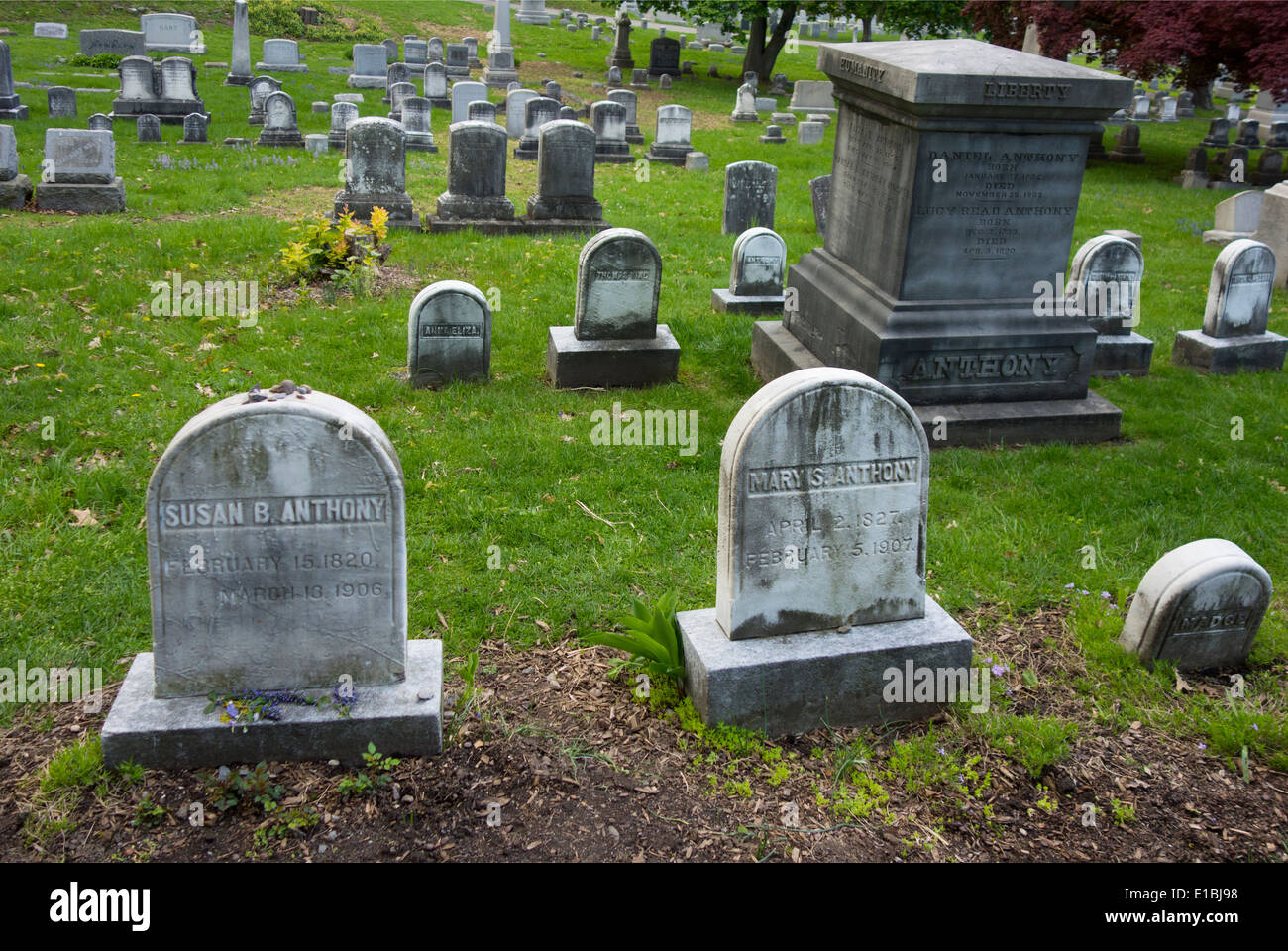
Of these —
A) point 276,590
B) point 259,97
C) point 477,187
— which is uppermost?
point 259,97

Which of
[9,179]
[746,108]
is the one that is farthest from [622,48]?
[9,179]

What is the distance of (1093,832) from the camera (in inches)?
158

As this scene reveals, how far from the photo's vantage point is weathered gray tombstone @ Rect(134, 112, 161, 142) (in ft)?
60.7

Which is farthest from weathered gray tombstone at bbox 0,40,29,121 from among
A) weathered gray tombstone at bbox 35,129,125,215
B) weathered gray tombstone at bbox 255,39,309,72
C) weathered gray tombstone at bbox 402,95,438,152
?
weathered gray tombstone at bbox 255,39,309,72

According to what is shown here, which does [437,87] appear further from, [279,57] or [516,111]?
[279,57]

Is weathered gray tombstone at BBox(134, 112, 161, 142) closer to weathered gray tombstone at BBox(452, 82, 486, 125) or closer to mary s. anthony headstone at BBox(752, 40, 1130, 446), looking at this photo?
weathered gray tombstone at BBox(452, 82, 486, 125)

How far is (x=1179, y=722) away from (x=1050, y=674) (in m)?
0.61

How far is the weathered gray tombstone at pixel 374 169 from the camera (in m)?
13.0

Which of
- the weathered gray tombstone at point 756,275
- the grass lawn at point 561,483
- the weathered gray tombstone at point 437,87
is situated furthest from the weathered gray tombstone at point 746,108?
the weathered gray tombstone at point 756,275

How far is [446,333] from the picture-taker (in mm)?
8359

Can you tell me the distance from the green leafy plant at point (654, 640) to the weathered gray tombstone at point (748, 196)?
10.2 m

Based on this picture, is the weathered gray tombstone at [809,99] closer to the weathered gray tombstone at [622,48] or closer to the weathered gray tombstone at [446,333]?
the weathered gray tombstone at [622,48]

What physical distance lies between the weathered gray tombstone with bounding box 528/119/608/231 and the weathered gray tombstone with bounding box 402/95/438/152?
6.54 m

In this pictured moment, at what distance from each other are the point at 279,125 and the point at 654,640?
57.0 feet
